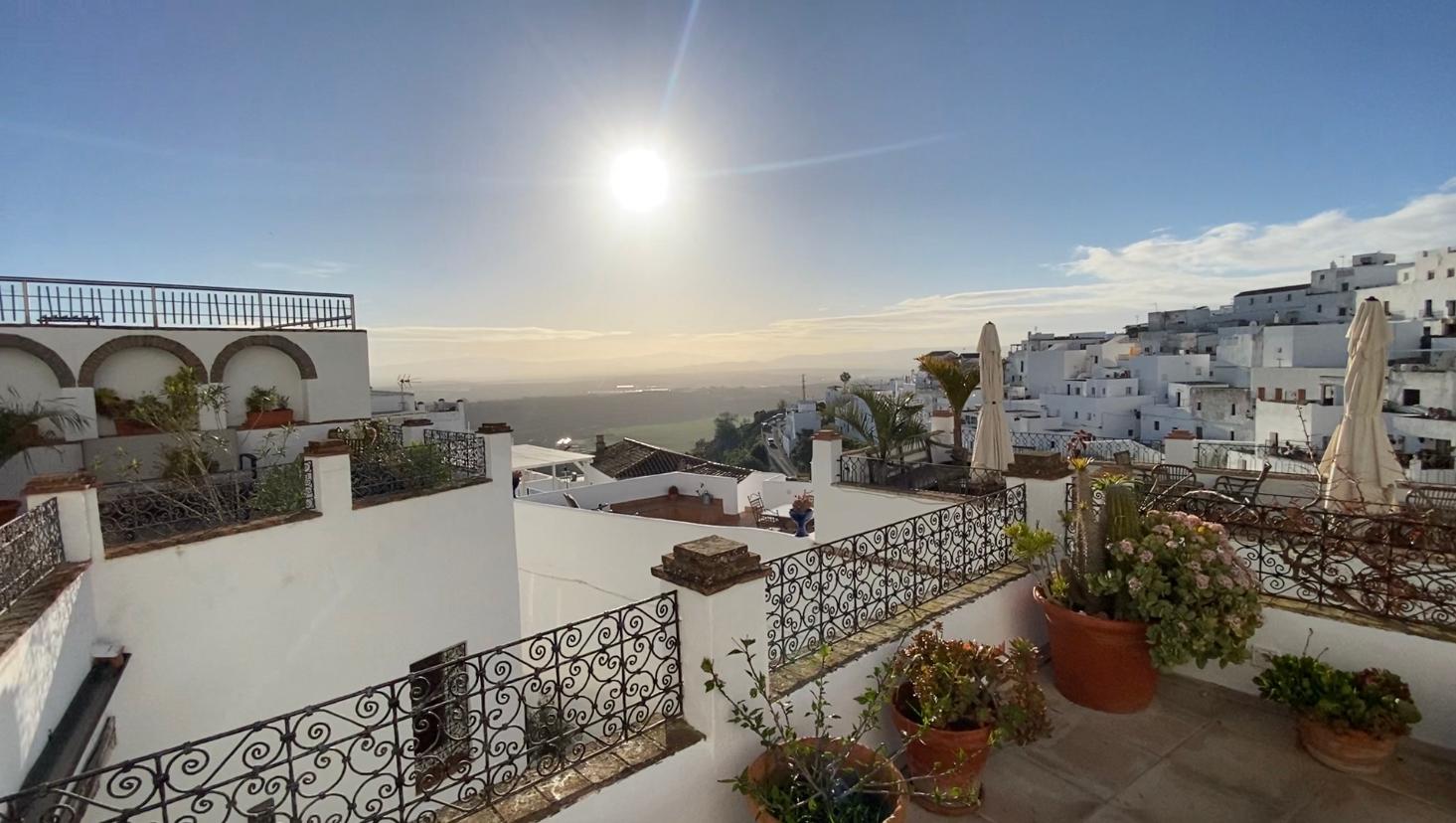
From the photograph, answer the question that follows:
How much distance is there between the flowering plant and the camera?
369 cm

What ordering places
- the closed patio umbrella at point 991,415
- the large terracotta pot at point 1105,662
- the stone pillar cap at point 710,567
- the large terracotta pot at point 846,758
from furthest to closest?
the closed patio umbrella at point 991,415 → the large terracotta pot at point 1105,662 → the stone pillar cap at point 710,567 → the large terracotta pot at point 846,758

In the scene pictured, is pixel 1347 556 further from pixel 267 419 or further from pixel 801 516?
pixel 267 419

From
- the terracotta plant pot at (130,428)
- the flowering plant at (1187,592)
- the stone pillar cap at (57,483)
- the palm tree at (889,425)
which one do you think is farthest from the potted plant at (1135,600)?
the terracotta plant pot at (130,428)

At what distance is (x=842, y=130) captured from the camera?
33.7 ft

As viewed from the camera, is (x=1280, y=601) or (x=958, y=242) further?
(x=958, y=242)

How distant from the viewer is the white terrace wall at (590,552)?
10477 mm

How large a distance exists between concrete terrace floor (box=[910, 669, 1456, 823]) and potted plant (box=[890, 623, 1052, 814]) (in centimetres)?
22

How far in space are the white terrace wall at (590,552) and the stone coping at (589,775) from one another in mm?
6909

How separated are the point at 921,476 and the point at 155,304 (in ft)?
41.5

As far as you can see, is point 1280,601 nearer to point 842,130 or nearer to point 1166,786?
point 1166,786

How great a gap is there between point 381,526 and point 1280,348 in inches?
1338

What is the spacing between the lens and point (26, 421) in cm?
883

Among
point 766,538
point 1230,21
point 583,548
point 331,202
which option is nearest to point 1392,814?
point 766,538

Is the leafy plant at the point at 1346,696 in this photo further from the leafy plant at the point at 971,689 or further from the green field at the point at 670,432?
the green field at the point at 670,432
